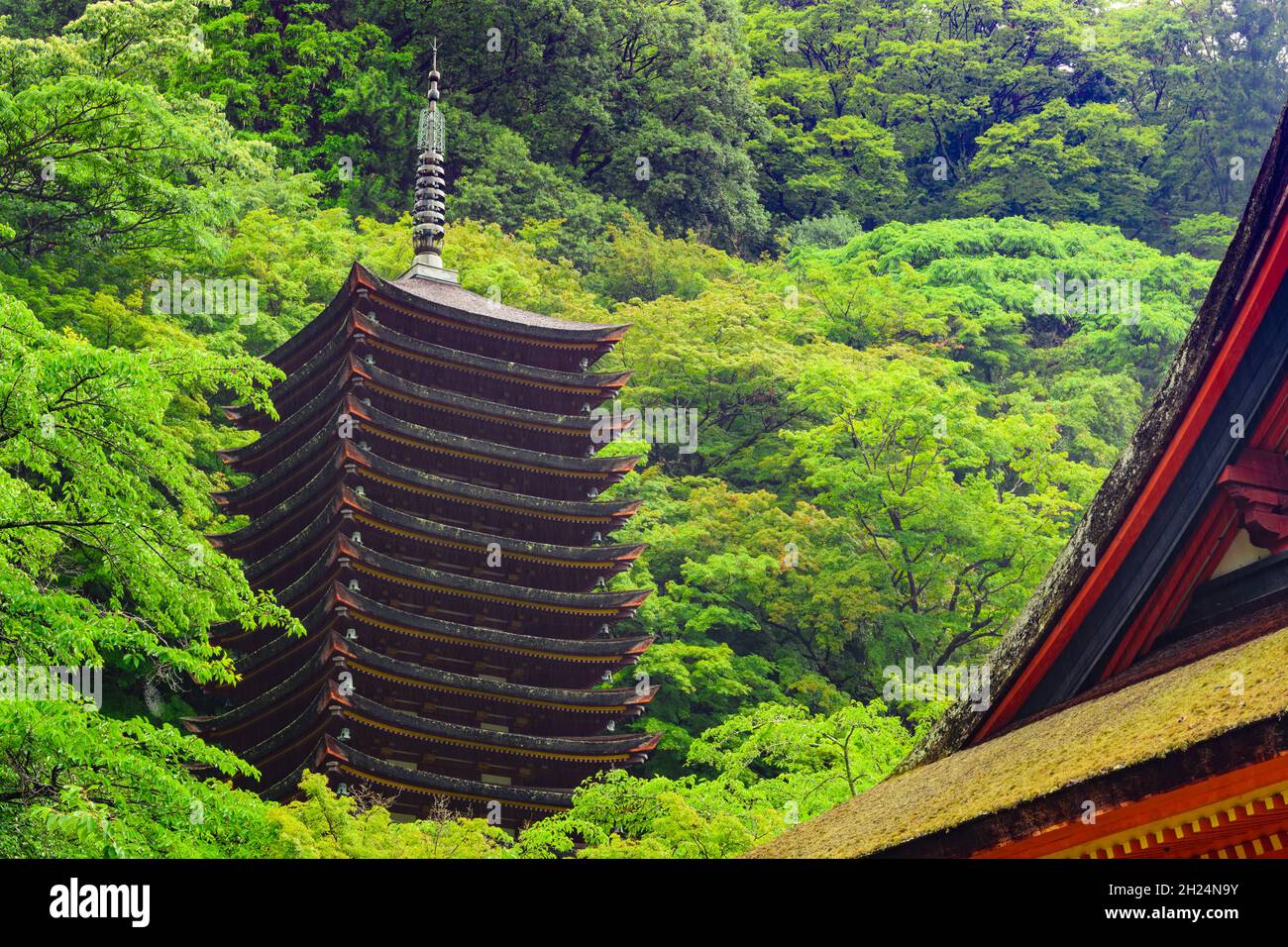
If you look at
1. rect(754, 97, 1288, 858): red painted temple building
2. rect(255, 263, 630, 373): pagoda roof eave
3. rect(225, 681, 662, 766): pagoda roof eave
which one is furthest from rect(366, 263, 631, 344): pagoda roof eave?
rect(754, 97, 1288, 858): red painted temple building

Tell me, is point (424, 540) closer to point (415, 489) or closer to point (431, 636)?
point (415, 489)

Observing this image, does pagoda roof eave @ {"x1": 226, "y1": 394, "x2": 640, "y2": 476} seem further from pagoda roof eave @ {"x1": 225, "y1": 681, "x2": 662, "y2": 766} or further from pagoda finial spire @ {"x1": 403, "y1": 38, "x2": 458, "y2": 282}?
pagoda roof eave @ {"x1": 225, "y1": 681, "x2": 662, "y2": 766}

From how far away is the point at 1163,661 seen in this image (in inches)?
298

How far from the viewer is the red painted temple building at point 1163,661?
606 centimetres

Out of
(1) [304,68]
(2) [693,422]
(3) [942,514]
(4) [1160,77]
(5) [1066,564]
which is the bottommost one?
(5) [1066,564]

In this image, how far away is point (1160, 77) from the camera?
206ft

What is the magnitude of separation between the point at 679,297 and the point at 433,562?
68.8 ft

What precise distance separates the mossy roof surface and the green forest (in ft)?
16.4

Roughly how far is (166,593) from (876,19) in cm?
5788

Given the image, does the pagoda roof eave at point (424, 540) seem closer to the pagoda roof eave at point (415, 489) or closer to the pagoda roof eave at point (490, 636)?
the pagoda roof eave at point (415, 489)

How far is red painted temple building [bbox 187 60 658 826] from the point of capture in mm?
26578

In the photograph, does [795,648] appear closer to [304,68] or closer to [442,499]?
[442,499]

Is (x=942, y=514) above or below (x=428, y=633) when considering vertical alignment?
above
